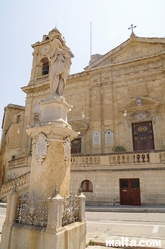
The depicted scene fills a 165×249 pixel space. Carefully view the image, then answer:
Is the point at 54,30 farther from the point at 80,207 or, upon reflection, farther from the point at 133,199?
the point at 133,199

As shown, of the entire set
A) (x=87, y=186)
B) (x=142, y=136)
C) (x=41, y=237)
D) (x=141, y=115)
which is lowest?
(x=41, y=237)

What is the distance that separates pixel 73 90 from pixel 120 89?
16.5 feet

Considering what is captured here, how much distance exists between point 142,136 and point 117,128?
2213mm

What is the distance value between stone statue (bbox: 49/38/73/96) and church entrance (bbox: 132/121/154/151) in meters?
12.3

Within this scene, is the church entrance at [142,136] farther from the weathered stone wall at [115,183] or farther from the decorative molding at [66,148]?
the decorative molding at [66,148]

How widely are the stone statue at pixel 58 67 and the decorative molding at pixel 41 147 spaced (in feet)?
4.42

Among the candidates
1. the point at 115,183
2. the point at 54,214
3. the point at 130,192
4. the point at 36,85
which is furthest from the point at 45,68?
the point at 54,214

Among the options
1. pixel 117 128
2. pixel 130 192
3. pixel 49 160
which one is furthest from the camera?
pixel 117 128

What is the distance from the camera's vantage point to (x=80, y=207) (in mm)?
4195

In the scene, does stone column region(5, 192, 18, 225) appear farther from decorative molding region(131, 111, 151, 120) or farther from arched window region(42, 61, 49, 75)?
arched window region(42, 61, 49, 75)

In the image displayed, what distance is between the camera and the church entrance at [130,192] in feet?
36.2

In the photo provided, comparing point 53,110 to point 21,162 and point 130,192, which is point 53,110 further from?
point 21,162

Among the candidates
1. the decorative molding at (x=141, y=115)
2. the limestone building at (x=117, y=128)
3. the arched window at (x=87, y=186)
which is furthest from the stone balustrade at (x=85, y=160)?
the decorative molding at (x=141, y=115)

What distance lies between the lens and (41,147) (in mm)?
4273
